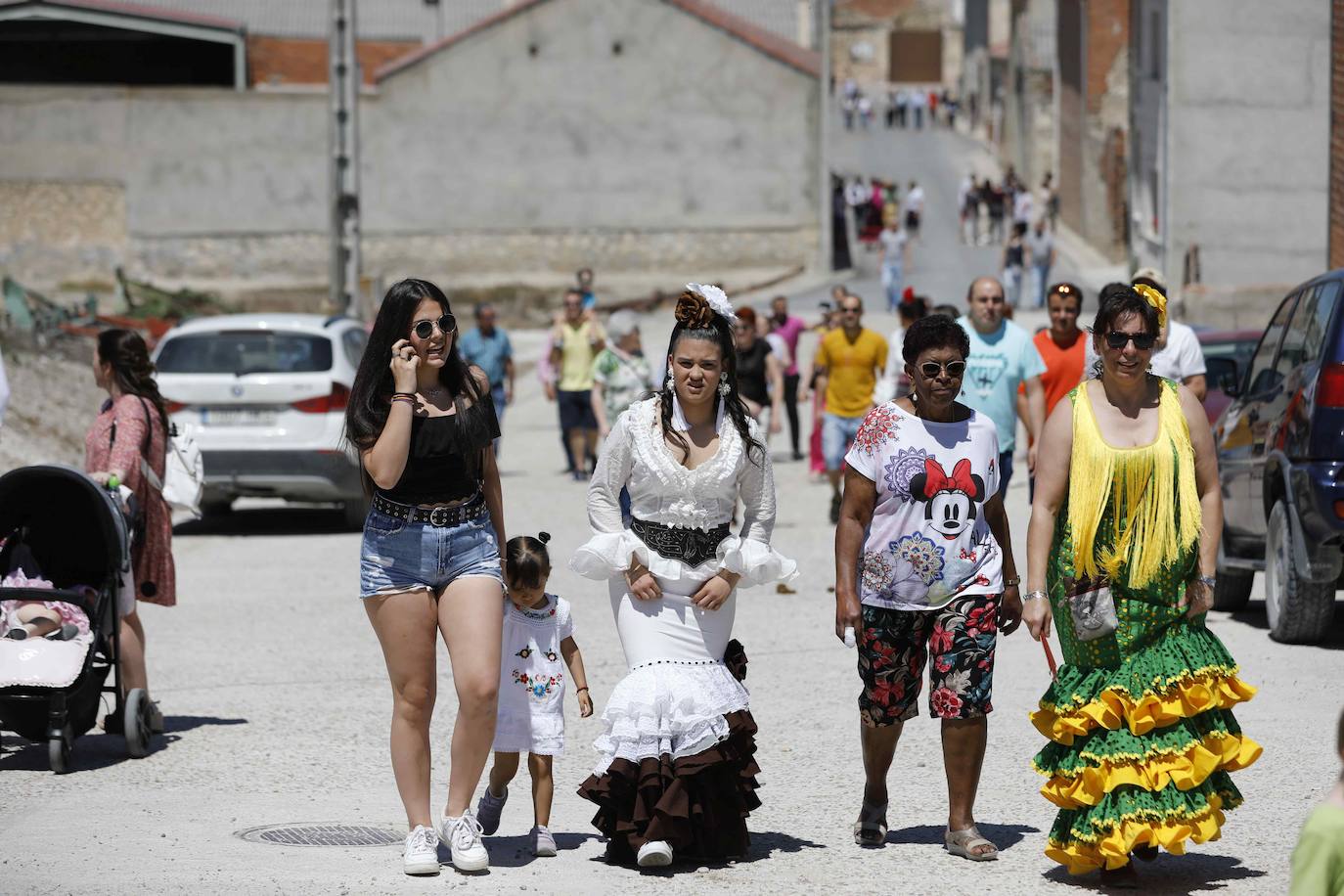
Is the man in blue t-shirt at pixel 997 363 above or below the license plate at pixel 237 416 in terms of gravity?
above

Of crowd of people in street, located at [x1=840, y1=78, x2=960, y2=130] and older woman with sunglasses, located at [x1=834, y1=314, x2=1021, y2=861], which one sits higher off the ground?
crowd of people in street, located at [x1=840, y1=78, x2=960, y2=130]

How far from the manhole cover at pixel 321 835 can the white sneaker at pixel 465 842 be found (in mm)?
530

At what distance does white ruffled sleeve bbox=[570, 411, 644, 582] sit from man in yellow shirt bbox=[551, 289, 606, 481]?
42.7ft

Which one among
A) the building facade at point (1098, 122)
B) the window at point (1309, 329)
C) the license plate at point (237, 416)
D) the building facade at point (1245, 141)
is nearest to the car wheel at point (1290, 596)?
the window at point (1309, 329)

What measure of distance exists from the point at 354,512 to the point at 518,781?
9287 mm

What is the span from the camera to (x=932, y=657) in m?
6.67

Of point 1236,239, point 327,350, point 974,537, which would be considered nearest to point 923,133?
point 1236,239

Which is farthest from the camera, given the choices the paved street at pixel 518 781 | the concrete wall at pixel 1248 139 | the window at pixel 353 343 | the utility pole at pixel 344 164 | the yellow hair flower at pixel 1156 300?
the concrete wall at pixel 1248 139

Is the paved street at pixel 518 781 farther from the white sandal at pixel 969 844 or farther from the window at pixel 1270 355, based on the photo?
the window at pixel 1270 355

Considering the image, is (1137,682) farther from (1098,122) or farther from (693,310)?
(1098,122)

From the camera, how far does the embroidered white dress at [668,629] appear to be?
6.51 m

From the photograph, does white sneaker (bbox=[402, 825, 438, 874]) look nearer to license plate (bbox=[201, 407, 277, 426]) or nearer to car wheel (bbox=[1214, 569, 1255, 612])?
car wheel (bbox=[1214, 569, 1255, 612])

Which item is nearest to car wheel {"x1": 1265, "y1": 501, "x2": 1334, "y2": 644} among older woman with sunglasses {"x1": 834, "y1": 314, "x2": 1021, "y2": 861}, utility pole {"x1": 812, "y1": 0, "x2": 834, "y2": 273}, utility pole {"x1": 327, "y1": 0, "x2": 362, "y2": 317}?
older woman with sunglasses {"x1": 834, "y1": 314, "x2": 1021, "y2": 861}

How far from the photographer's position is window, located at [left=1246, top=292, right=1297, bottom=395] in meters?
11.3
